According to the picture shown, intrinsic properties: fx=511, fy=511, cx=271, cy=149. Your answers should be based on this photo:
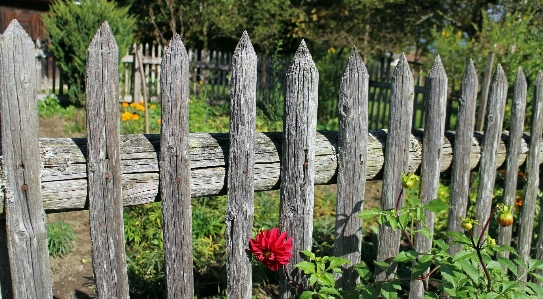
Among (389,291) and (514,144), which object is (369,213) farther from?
(514,144)

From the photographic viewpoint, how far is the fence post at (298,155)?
1976mm

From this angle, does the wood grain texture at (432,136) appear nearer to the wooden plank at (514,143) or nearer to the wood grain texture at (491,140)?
the wood grain texture at (491,140)

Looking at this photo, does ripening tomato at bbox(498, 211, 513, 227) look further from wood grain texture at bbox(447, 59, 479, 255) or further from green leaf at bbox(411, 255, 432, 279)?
wood grain texture at bbox(447, 59, 479, 255)

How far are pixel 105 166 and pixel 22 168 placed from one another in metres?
0.24

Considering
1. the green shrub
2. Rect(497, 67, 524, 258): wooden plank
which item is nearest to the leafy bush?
the green shrub

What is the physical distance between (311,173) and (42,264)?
1.02m

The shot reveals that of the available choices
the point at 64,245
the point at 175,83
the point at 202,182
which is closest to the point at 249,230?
the point at 202,182

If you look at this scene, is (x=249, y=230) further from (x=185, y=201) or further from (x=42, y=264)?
(x=42, y=264)

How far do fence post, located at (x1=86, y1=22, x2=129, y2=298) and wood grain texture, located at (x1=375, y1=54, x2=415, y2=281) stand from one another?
3.79 feet

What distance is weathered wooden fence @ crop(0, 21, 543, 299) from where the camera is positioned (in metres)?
1.58

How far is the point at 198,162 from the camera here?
6.14ft

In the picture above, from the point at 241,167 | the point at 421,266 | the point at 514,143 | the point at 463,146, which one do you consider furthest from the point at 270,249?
the point at 514,143

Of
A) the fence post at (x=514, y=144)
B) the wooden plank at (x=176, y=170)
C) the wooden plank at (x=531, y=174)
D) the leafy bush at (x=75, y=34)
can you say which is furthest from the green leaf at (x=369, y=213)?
the leafy bush at (x=75, y=34)

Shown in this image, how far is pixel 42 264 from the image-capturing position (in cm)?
163
